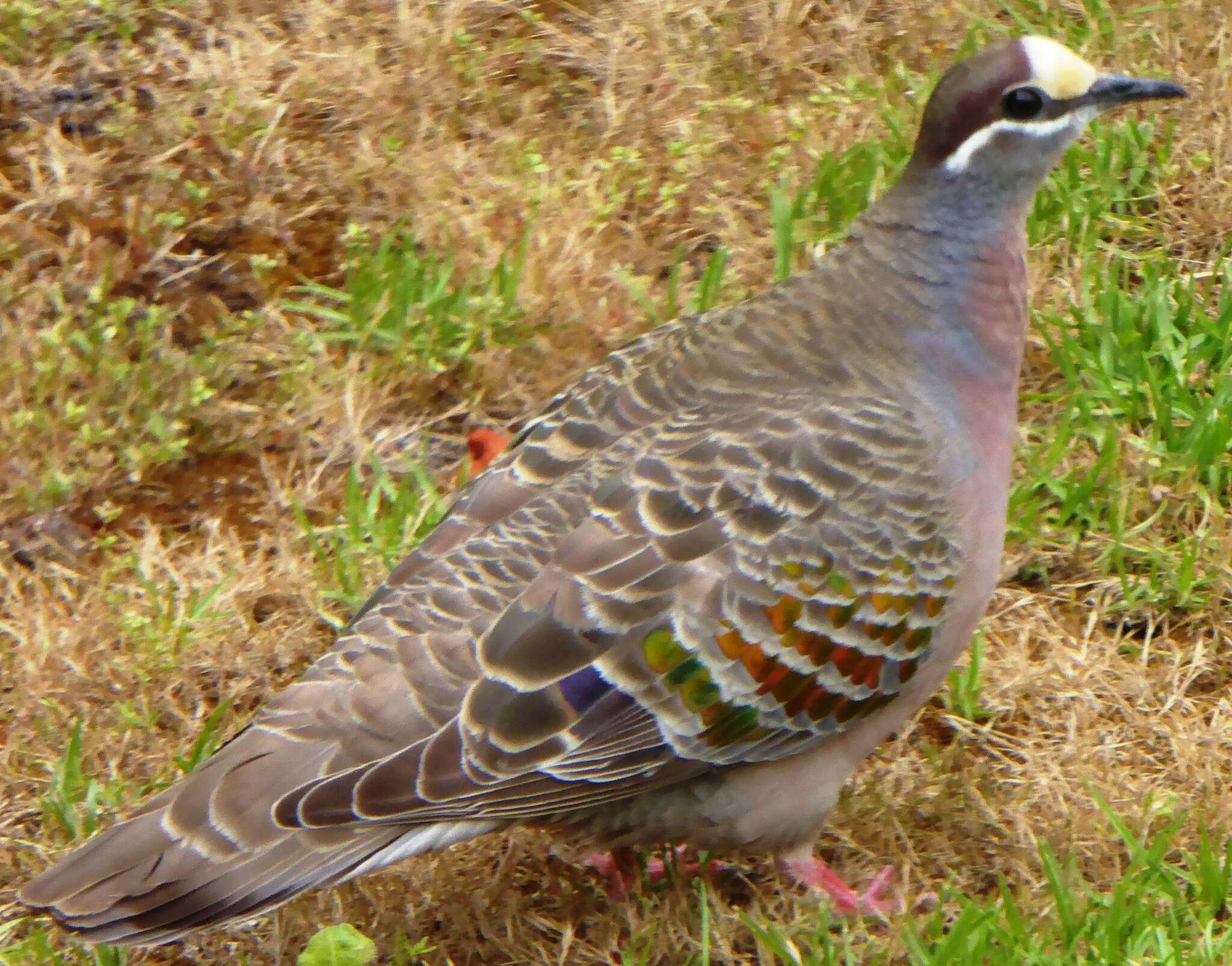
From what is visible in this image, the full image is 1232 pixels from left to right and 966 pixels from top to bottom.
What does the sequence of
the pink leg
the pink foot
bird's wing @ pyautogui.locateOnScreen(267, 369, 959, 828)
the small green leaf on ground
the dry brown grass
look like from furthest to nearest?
1. the dry brown grass
2. the pink leg
3. the pink foot
4. the small green leaf on ground
5. bird's wing @ pyautogui.locateOnScreen(267, 369, 959, 828)

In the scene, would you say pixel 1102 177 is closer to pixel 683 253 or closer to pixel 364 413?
pixel 683 253

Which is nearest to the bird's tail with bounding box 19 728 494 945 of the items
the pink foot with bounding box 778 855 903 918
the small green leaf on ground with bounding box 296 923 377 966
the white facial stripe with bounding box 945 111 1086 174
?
the small green leaf on ground with bounding box 296 923 377 966

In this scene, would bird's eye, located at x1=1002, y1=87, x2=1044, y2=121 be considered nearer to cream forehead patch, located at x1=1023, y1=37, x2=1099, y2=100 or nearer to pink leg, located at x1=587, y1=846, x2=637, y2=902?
cream forehead patch, located at x1=1023, y1=37, x2=1099, y2=100

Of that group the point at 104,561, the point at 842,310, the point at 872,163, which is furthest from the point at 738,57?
the point at 104,561

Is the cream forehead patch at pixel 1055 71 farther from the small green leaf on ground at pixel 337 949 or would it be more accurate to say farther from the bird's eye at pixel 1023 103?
the small green leaf on ground at pixel 337 949

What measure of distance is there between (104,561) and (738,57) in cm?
261

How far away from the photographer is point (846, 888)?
3660 millimetres

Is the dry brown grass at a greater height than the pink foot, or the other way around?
the dry brown grass

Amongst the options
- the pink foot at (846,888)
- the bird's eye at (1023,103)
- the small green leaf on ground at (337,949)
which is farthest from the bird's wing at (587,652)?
the bird's eye at (1023,103)

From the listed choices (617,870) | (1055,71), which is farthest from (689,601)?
(1055,71)

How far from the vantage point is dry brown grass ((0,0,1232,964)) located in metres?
3.81

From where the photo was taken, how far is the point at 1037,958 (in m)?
3.28

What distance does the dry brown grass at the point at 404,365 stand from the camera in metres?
3.81

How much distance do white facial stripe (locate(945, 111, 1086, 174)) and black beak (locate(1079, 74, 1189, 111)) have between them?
115mm
